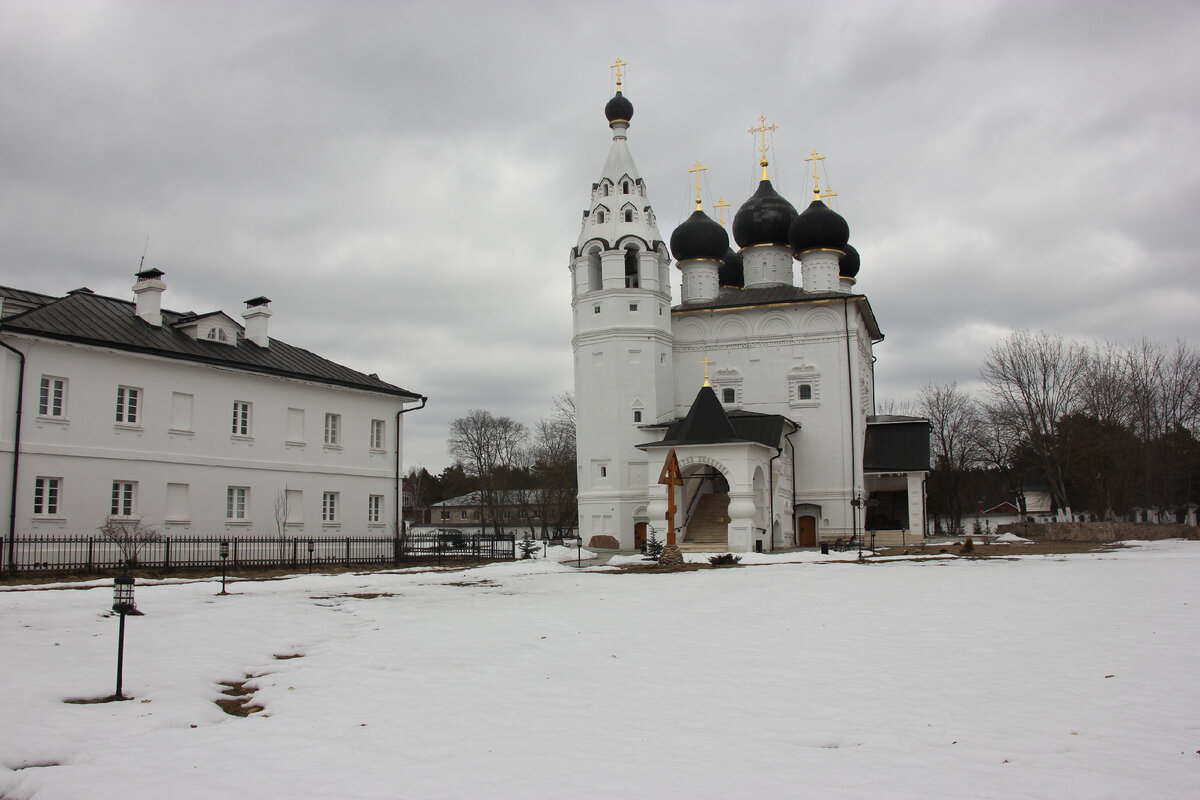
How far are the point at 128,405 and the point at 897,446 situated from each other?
28529 millimetres

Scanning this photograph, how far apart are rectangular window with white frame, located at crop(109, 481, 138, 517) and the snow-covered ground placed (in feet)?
23.8

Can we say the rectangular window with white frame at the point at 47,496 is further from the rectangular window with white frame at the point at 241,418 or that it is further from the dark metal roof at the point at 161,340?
the rectangular window with white frame at the point at 241,418

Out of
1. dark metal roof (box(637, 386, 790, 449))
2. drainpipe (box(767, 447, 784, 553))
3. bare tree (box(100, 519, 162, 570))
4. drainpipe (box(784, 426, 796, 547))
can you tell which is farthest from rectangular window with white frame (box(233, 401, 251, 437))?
drainpipe (box(784, 426, 796, 547))

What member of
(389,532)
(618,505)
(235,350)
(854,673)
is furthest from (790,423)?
(854,673)

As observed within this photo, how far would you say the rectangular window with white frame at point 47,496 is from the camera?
1906 centimetres

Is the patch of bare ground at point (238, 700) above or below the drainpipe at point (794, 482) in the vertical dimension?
below

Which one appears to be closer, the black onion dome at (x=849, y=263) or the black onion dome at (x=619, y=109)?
the black onion dome at (x=619, y=109)

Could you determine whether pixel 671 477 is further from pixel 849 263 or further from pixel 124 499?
pixel 849 263

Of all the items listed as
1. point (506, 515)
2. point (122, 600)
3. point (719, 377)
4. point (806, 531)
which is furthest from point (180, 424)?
point (506, 515)

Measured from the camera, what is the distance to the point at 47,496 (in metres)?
19.2

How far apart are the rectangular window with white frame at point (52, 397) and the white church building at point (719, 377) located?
58.3 feet

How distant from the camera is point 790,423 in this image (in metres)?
34.8

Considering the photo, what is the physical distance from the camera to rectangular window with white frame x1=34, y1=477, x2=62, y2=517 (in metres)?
19.1

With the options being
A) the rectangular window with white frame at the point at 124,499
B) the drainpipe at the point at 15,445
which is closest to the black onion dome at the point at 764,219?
the rectangular window with white frame at the point at 124,499
